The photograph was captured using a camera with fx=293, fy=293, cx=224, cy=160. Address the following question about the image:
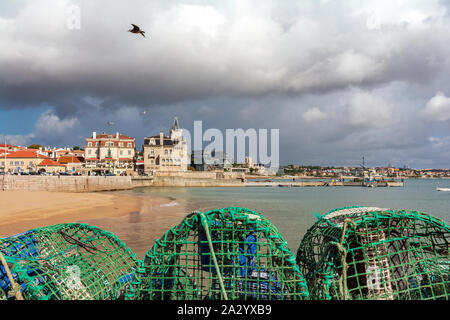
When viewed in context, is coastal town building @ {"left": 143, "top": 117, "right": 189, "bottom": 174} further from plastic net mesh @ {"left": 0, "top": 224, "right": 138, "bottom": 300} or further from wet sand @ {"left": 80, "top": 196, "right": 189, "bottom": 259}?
plastic net mesh @ {"left": 0, "top": 224, "right": 138, "bottom": 300}

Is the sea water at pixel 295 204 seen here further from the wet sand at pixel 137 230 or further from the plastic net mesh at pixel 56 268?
the plastic net mesh at pixel 56 268

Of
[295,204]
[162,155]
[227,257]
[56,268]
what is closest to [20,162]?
[162,155]

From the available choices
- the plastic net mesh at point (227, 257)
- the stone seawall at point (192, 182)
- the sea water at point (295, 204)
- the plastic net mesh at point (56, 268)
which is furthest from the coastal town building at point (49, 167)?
the plastic net mesh at point (227, 257)

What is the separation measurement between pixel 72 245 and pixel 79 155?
73.0 m

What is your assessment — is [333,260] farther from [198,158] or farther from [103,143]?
[198,158]

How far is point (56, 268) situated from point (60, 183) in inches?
1769

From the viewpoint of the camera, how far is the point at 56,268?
3.87 metres

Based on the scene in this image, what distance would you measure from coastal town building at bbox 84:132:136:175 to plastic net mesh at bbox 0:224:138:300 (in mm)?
59747

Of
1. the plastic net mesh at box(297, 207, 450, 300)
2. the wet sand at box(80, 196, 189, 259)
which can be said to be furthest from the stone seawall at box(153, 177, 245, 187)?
the plastic net mesh at box(297, 207, 450, 300)

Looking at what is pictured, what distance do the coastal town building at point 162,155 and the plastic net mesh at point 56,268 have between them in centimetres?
6570
